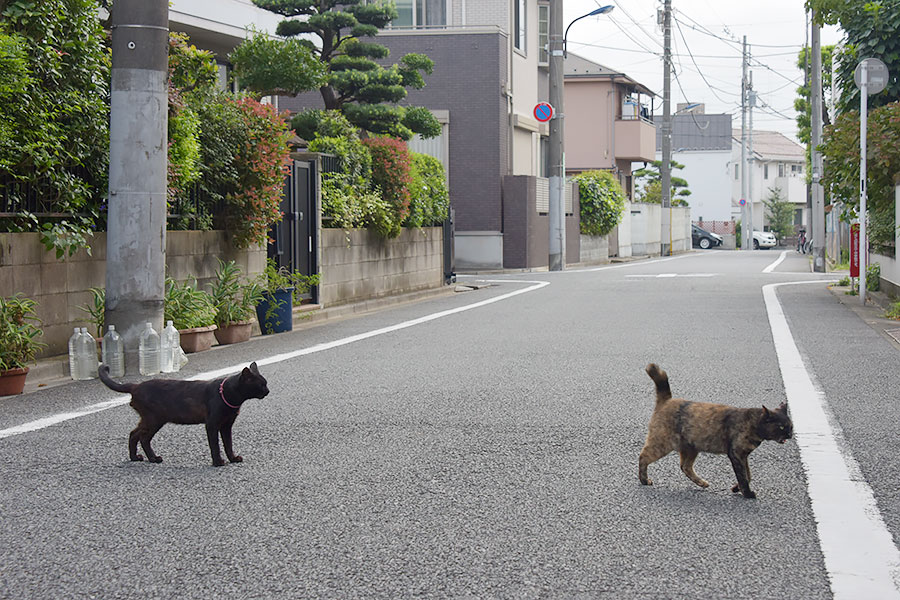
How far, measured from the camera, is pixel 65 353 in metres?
9.70

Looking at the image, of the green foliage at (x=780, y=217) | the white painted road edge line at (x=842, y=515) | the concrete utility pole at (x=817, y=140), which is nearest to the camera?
the white painted road edge line at (x=842, y=515)

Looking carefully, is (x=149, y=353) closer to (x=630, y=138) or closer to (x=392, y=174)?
(x=392, y=174)

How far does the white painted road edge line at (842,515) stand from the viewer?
363 cm

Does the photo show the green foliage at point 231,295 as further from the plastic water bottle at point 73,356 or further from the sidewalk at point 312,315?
the plastic water bottle at point 73,356

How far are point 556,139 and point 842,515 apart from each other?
85.3ft

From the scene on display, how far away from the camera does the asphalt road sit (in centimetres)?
371

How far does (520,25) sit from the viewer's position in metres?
33.2

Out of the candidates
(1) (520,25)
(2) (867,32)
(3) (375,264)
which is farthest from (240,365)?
(1) (520,25)

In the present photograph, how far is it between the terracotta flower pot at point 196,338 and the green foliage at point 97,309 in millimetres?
818

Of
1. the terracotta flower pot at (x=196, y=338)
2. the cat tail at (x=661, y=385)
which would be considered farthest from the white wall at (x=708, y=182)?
the cat tail at (x=661, y=385)

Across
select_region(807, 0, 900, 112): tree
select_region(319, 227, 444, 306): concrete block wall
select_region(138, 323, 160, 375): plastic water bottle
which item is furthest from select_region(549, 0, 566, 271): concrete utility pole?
select_region(138, 323, 160, 375): plastic water bottle

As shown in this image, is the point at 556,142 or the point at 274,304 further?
the point at 556,142

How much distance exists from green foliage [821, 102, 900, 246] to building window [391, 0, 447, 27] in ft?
53.6

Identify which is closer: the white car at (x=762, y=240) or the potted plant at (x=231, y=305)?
the potted plant at (x=231, y=305)
